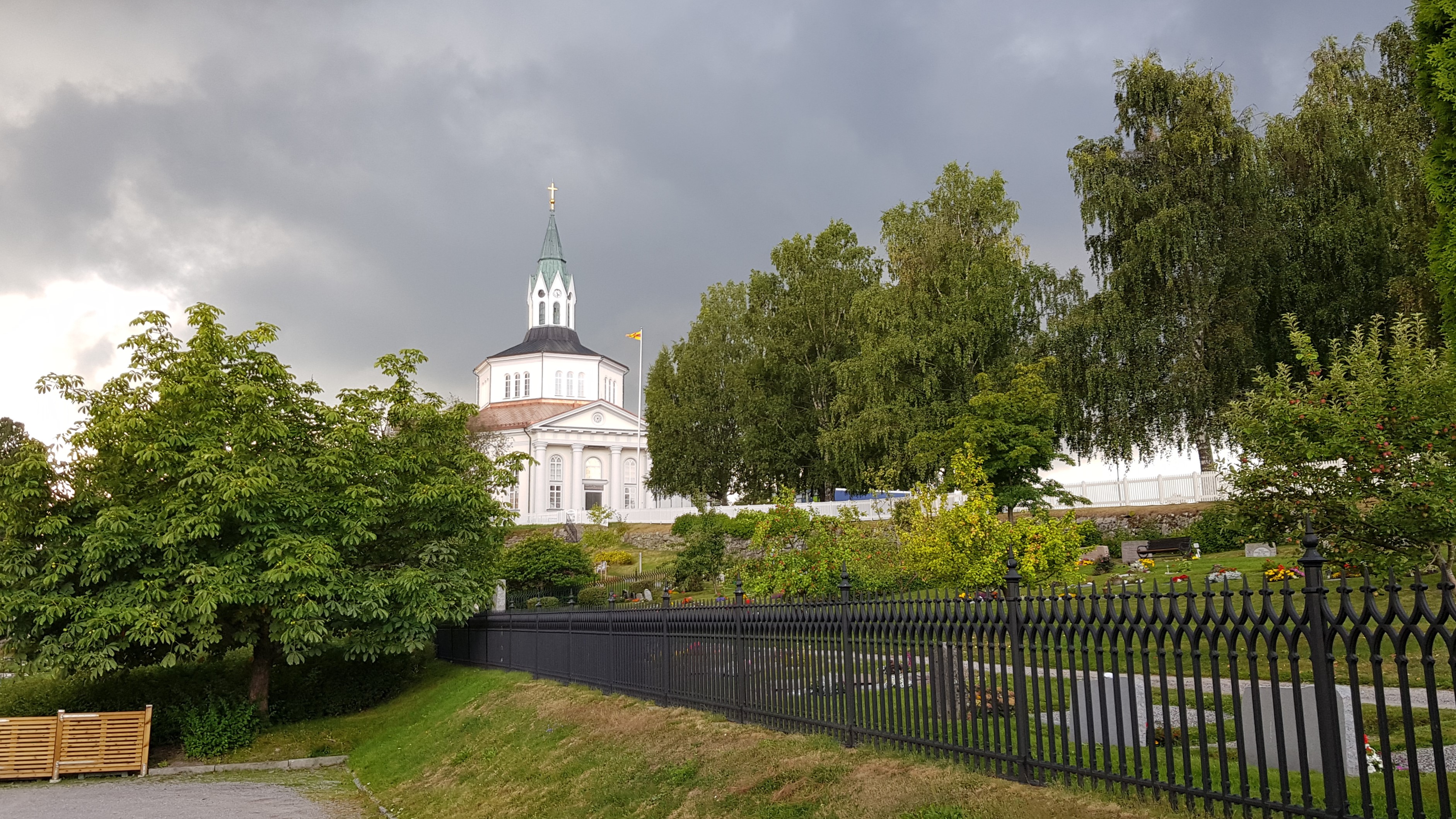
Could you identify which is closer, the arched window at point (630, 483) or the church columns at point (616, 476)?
the church columns at point (616, 476)

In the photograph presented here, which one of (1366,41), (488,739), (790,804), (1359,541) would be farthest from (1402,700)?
(1366,41)

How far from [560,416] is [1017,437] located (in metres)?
50.3

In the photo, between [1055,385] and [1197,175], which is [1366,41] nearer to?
[1197,175]

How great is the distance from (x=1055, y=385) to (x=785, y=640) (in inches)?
881

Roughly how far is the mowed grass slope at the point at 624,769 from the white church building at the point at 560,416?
41101 mm

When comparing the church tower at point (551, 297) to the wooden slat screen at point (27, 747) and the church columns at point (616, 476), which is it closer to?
the church columns at point (616, 476)

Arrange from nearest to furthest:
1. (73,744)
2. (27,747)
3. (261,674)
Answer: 1. (27,747)
2. (73,744)
3. (261,674)

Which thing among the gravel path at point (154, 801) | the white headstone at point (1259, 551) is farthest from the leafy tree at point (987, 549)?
the gravel path at point (154, 801)

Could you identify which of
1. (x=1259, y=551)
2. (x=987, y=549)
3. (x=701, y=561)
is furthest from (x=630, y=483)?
(x=987, y=549)

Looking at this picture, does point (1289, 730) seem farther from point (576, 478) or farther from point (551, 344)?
point (551, 344)

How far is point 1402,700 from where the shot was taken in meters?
4.17

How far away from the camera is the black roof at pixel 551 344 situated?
83.6 meters

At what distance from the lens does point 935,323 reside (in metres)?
33.7

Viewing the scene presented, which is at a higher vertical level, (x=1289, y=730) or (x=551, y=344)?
(x=551, y=344)
